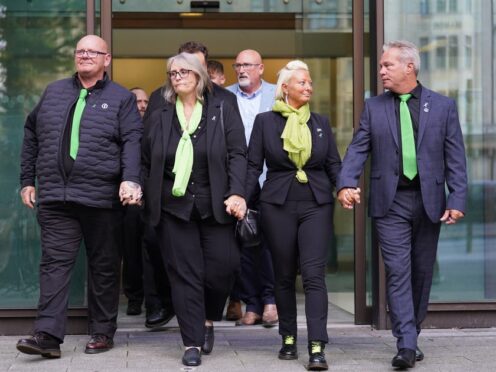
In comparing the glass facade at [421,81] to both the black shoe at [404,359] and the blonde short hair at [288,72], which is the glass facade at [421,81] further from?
the black shoe at [404,359]

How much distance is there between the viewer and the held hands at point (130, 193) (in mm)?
7203

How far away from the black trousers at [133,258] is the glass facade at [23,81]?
A: 115cm

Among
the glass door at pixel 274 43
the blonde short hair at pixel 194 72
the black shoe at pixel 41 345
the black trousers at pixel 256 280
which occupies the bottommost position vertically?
the black shoe at pixel 41 345

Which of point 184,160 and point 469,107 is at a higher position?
point 469,107

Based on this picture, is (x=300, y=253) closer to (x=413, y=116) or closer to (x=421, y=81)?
(x=413, y=116)

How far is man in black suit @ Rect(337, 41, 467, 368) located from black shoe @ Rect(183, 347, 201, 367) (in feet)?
4.07

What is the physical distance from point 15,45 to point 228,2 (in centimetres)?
355

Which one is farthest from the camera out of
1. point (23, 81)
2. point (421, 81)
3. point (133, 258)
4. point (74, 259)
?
point (133, 258)

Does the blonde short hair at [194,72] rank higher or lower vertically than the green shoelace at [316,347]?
higher

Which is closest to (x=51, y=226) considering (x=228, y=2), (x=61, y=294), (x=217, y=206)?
(x=61, y=294)

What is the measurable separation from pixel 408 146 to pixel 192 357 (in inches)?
74.4

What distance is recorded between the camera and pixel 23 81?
28.5 feet

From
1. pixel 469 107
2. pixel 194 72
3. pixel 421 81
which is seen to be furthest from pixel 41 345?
pixel 469 107

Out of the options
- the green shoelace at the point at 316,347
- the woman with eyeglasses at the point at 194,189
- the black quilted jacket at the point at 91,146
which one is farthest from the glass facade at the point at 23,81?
the green shoelace at the point at 316,347
